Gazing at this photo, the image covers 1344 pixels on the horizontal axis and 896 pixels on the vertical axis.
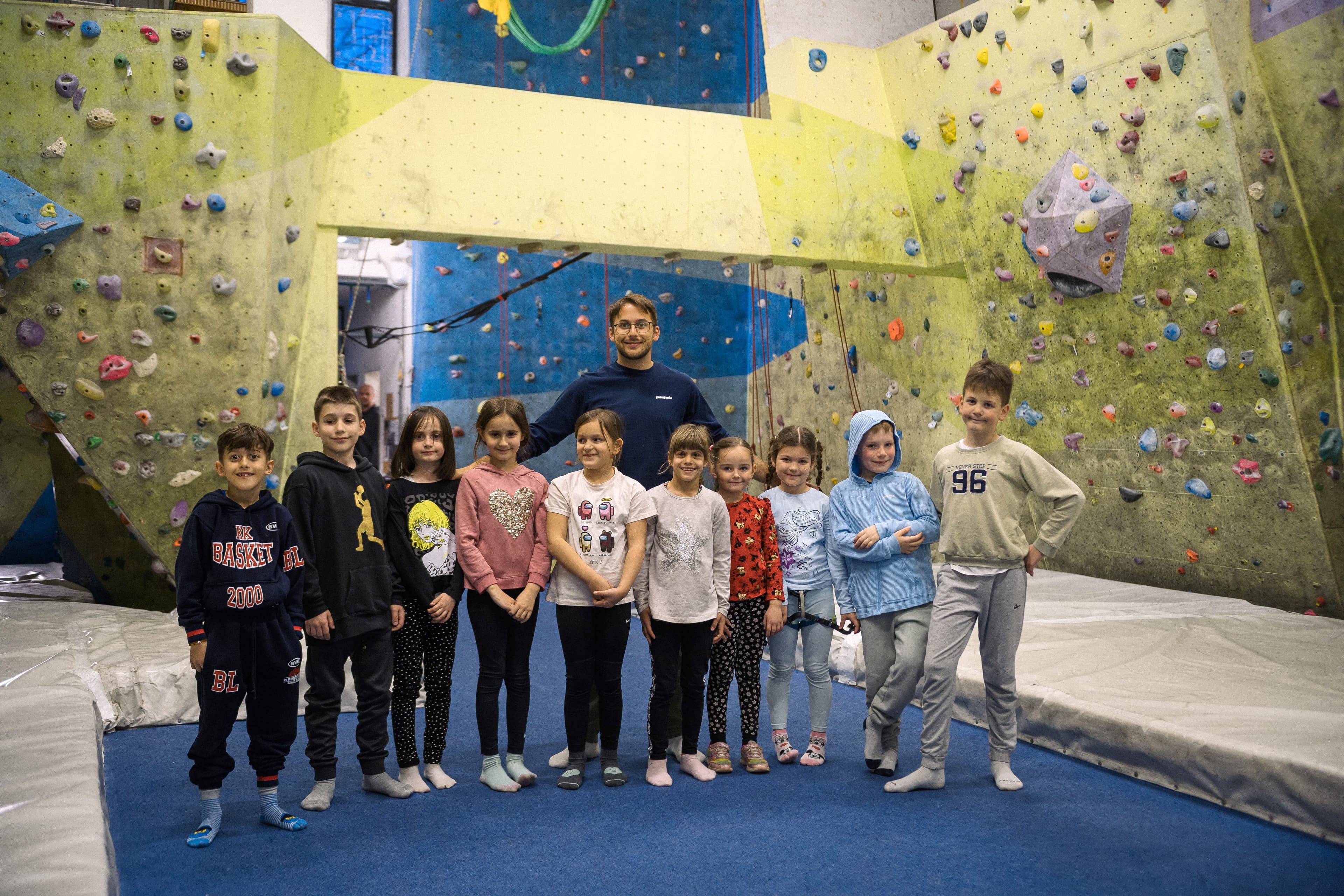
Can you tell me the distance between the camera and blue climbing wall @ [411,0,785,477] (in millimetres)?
8219

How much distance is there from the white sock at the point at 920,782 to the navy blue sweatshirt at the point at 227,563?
1640 mm

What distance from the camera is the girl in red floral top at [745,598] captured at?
9.93 feet

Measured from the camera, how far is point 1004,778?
2732 millimetres

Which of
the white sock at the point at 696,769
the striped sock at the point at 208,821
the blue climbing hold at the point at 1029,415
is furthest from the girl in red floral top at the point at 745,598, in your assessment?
the blue climbing hold at the point at 1029,415

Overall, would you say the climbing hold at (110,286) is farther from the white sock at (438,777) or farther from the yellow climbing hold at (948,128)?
the yellow climbing hold at (948,128)

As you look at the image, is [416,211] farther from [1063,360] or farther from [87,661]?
[1063,360]

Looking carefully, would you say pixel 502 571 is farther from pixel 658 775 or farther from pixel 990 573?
pixel 990 573

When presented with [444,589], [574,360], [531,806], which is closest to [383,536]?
[444,589]

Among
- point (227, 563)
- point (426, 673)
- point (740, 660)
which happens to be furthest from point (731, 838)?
point (227, 563)

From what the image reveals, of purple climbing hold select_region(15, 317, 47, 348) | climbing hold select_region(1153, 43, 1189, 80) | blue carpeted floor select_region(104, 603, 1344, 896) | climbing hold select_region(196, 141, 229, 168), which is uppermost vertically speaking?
climbing hold select_region(1153, 43, 1189, 80)

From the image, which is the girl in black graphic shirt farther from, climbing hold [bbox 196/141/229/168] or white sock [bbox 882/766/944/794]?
climbing hold [bbox 196/141/229/168]

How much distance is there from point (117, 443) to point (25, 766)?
238 cm

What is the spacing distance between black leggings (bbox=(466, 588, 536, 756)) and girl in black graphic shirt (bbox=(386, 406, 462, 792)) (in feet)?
0.34

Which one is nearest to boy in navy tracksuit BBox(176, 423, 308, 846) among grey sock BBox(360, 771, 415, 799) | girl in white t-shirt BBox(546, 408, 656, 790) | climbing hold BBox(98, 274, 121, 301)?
grey sock BBox(360, 771, 415, 799)
